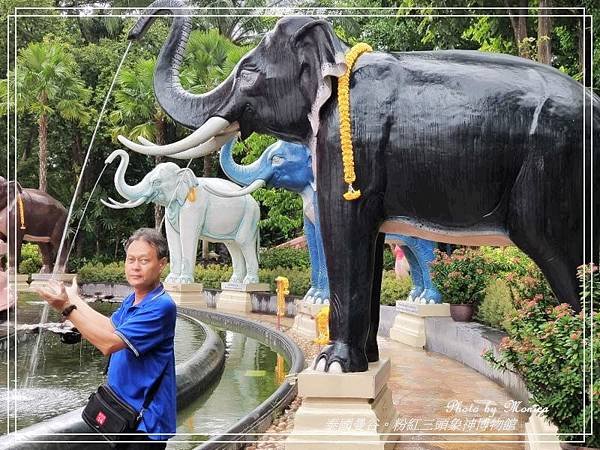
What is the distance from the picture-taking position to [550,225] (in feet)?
12.3

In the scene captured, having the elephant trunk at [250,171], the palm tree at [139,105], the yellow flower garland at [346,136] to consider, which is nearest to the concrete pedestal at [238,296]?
the elephant trunk at [250,171]

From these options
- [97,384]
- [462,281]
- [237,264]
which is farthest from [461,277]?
[237,264]

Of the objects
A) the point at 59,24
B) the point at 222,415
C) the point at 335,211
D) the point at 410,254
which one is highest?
the point at 59,24

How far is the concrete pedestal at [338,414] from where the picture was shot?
385cm

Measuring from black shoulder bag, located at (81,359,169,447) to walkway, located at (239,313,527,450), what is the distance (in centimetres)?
188

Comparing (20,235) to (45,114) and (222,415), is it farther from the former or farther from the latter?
(222,415)

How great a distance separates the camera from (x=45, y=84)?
20.0 m

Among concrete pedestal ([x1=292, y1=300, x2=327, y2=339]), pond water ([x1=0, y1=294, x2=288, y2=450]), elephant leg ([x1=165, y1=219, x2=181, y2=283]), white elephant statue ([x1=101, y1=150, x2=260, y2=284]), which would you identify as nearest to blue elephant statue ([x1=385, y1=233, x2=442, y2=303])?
concrete pedestal ([x1=292, y1=300, x2=327, y2=339])

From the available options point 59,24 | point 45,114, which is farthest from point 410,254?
point 59,24

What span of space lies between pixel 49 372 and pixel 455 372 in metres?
3.83

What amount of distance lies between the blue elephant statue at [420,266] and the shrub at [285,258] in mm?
7534

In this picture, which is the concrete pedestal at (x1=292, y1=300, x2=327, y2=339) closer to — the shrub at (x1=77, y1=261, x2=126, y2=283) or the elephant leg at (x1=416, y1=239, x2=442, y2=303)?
the elephant leg at (x1=416, y1=239, x2=442, y2=303)

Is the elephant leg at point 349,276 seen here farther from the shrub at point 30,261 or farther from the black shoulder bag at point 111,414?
the shrub at point 30,261

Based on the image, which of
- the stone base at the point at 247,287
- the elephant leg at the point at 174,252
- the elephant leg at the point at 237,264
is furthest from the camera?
the elephant leg at the point at 237,264
